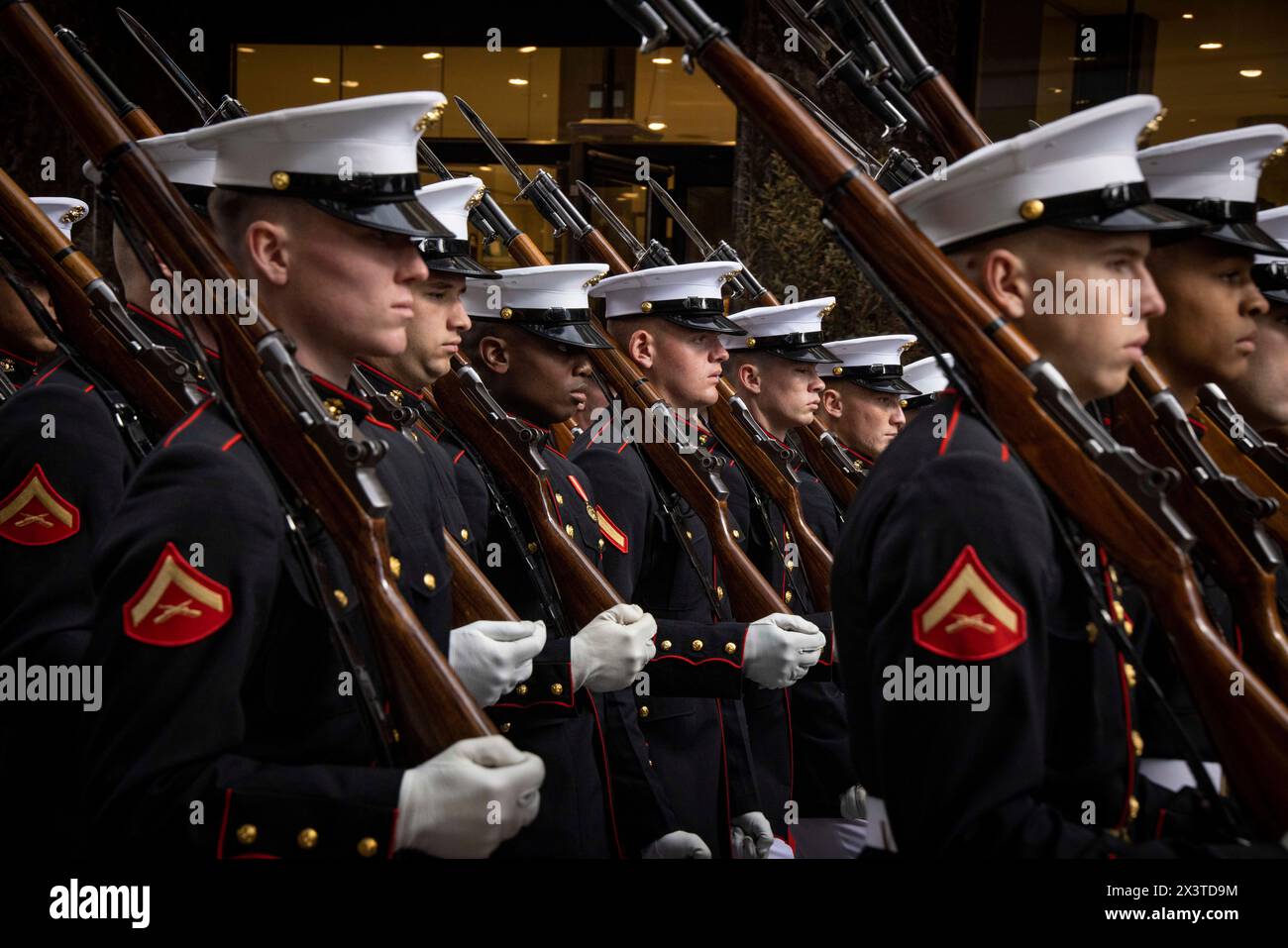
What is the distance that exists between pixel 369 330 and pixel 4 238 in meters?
1.35

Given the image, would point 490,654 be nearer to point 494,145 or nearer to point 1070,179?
point 1070,179

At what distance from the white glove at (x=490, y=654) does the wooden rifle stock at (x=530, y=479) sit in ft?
2.13

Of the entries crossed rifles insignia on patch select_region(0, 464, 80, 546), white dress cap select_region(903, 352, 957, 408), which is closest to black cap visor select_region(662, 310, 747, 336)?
white dress cap select_region(903, 352, 957, 408)

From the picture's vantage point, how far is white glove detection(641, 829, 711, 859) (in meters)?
3.29

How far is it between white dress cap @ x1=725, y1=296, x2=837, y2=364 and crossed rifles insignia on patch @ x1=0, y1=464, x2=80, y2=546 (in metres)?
2.90

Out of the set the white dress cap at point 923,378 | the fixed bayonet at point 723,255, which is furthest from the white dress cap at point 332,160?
the white dress cap at point 923,378

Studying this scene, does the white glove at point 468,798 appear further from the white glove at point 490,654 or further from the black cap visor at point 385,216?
the black cap visor at point 385,216

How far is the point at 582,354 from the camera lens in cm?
364

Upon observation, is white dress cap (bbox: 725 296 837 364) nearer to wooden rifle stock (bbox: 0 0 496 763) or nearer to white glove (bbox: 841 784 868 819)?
white glove (bbox: 841 784 868 819)

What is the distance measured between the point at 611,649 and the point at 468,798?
47.2 inches

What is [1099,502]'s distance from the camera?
5.89 feet

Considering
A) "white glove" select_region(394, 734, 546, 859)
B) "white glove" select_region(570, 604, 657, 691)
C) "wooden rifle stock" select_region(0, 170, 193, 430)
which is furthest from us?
"white glove" select_region(570, 604, 657, 691)

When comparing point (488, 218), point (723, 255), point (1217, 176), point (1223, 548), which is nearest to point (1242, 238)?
point (1217, 176)
